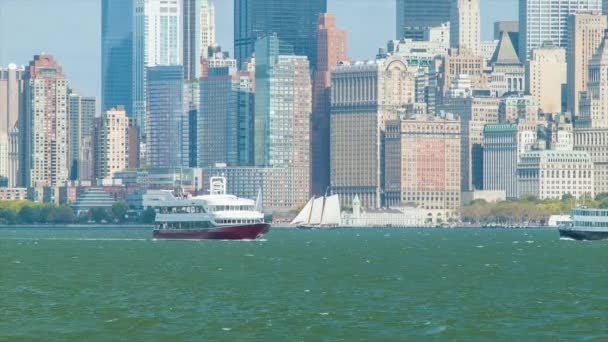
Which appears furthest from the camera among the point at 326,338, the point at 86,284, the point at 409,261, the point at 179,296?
the point at 409,261

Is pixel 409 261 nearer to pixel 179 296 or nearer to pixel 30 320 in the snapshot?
pixel 179 296

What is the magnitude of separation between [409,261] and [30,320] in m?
72.0

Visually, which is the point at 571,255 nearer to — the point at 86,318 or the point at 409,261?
the point at 409,261

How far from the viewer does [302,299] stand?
115 metres

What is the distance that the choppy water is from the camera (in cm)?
9538

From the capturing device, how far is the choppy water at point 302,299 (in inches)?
3755

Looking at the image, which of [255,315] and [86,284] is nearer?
[255,315]

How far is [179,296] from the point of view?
382 feet

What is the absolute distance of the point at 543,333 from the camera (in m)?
94.0

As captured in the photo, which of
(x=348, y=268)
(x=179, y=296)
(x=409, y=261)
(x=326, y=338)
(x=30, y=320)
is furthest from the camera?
(x=409, y=261)

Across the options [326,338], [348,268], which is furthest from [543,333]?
[348,268]

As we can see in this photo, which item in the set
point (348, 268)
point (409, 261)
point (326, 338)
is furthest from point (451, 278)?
point (326, 338)

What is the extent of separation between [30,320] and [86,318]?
2.83 meters

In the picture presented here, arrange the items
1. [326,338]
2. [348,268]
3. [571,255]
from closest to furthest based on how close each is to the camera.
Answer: [326,338], [348,268], [571,255]
